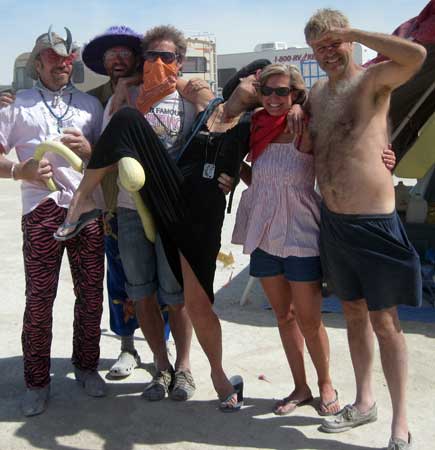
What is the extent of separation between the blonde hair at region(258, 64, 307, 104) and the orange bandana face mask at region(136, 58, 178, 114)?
507 millimetres

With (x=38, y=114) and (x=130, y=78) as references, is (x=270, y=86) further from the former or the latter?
(x=38, y=114)

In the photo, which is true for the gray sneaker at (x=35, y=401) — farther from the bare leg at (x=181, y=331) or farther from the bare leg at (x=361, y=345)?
the bare leg at (x=361, y=345)

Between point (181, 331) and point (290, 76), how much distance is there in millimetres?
1542

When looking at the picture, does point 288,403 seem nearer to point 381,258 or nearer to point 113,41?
point 381,258

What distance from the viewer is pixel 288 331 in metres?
3.39

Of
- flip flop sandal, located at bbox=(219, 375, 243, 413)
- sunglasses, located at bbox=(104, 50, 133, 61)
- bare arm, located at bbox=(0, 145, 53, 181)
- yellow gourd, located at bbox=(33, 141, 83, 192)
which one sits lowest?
flip flop sandal, located at bbox=(219, 375, 243, 413)

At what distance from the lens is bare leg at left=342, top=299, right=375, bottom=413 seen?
3.13 meters

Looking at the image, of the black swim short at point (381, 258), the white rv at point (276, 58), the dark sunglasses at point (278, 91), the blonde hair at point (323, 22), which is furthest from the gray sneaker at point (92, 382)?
the white rv at point (276, 58)

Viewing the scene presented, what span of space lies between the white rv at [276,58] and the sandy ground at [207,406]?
13.8 m

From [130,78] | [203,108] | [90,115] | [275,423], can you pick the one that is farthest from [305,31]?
[275,423]

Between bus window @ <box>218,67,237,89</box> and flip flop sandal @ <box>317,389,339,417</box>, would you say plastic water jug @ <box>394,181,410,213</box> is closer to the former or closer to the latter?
flip flop sandal @ <box>317,389,339,417</box>

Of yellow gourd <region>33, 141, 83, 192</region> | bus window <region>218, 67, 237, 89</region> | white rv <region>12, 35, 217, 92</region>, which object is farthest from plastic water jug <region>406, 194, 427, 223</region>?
bus window <region>218, 67, 237, 89</region>

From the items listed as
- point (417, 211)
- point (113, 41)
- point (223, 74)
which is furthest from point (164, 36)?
point (223, 74)

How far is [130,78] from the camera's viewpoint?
354 cm
